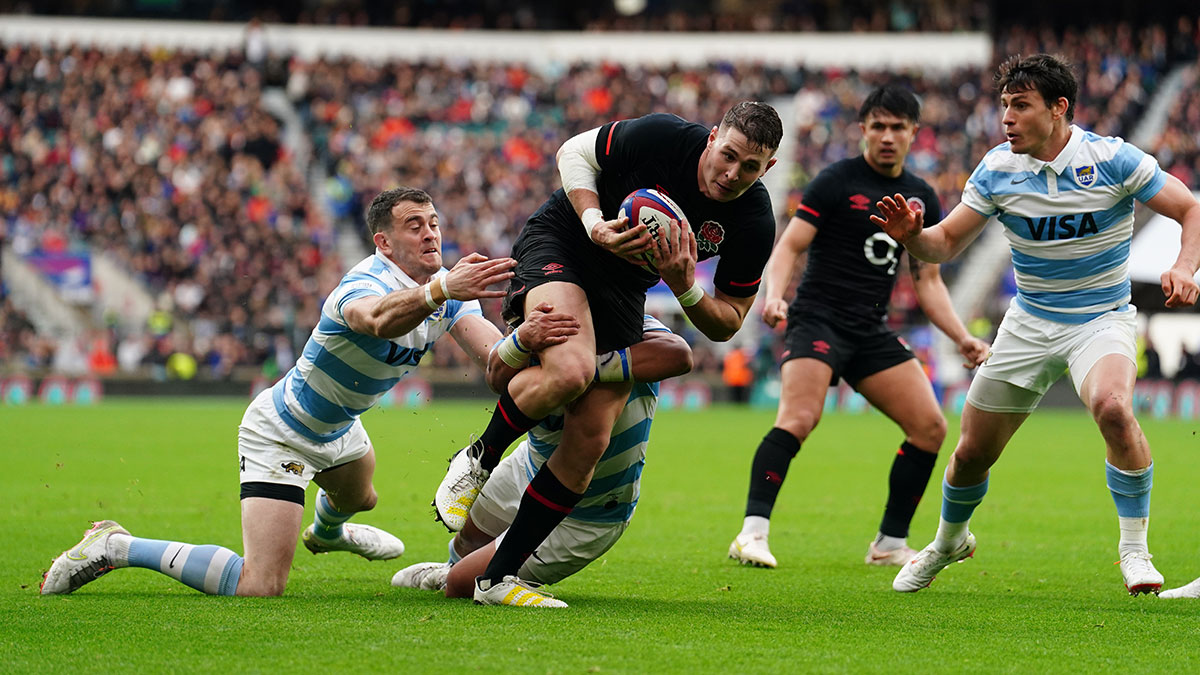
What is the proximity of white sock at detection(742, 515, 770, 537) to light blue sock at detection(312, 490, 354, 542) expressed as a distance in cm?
224

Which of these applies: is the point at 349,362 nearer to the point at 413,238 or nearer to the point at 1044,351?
the point at 413,238

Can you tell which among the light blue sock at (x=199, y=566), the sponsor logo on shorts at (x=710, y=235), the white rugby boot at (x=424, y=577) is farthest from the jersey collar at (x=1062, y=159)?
the light blue sock at (x=199, y=566)

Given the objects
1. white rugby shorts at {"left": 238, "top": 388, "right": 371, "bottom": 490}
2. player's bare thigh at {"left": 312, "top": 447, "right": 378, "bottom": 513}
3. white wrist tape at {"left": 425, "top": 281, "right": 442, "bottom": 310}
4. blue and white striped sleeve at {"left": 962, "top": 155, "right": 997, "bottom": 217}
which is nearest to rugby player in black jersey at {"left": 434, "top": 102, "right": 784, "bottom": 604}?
white wrist tape at {"left": 425, "top": 281, "right": 442, "bottom": 310}

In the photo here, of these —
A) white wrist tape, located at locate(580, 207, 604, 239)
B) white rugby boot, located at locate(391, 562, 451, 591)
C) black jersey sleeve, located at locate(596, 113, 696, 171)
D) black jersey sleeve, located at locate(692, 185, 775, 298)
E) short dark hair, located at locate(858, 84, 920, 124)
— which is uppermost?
short dark hair, located at locate(858, 84, 920, 124)

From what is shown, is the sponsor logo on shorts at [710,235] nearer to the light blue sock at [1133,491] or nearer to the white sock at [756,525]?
the light blue sock at [1133,491]

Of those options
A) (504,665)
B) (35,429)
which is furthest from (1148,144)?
(504,665)

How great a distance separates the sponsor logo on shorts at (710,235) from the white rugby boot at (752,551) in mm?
2255

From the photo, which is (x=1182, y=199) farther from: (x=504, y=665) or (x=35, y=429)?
(x=35, y=429)

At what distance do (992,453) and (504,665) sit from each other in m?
3.11

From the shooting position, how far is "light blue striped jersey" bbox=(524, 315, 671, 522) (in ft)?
20.0

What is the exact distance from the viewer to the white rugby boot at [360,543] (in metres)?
7.35

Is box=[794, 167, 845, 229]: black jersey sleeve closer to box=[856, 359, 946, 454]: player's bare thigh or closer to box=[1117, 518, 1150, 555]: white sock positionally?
box=[856, 359, 946, 454]: player's bare thigh

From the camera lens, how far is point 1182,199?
242 inches

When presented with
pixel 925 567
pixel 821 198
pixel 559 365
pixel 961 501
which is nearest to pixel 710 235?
pixel 559 365
